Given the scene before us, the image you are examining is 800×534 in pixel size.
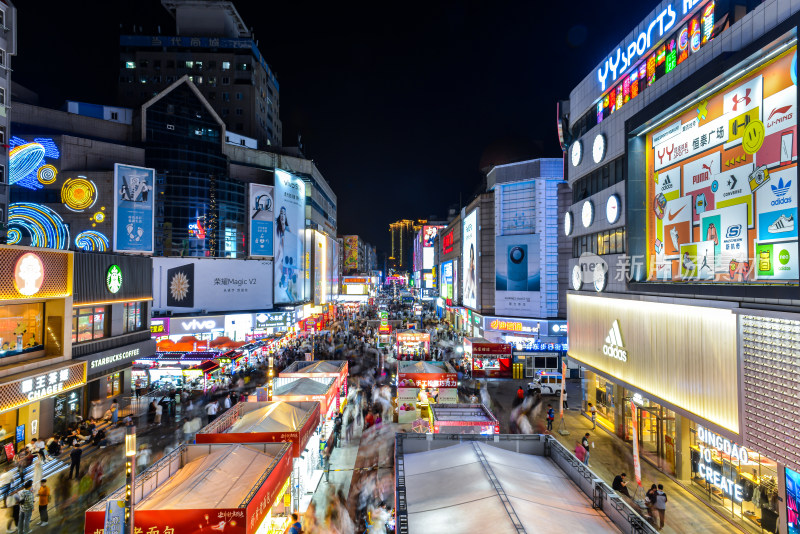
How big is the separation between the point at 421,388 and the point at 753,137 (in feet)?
54.1

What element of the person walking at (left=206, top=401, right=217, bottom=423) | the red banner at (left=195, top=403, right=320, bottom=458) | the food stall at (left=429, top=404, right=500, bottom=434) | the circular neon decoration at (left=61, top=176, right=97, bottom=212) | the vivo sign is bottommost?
the person walking at (left=206, top=401, right=217, bottom=423)

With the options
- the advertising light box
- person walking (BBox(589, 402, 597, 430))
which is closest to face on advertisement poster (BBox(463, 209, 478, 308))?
the advertising light box

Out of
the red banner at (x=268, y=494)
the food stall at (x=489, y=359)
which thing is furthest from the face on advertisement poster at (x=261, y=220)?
the red banner at (x=268, y=494)

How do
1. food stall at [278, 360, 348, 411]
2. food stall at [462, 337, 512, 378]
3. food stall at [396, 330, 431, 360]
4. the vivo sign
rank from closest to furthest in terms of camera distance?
the vivo sign
food stall at [278, 360, 348, 411]
food stall at [462, 337, 512, 378]
food stall at [396, 330, 431, 360]

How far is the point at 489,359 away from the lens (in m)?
31.4

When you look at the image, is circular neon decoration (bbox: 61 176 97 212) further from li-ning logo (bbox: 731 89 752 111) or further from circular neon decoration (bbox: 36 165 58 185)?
li-ning logo (bbox: 731 89 752 111)

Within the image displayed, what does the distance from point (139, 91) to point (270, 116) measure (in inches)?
762

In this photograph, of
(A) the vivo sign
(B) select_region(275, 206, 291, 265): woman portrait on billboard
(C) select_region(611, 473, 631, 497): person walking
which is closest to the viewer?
(C) select_region(611, 473, 631, 497): person walking

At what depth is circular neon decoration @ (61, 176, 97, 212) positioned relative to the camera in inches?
1396

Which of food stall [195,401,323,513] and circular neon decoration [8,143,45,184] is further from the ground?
circular neon decoration [8,143,45,184]

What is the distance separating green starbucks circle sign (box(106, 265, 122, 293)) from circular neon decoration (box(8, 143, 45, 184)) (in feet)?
76.4

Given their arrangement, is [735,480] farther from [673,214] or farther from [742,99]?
[742,99]

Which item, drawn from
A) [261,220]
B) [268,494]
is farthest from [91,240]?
[268,494]

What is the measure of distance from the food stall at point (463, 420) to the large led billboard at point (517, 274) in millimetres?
23641
